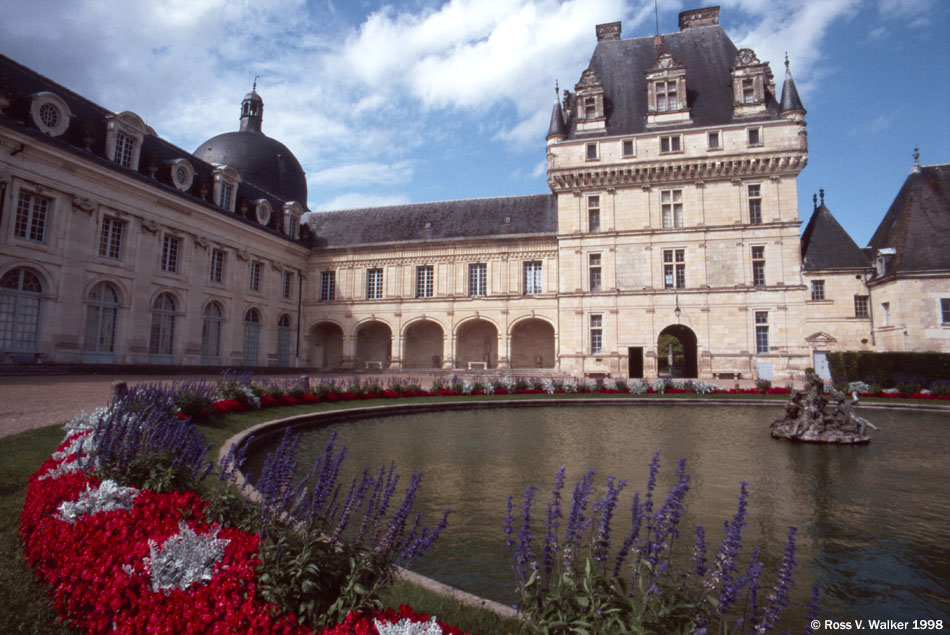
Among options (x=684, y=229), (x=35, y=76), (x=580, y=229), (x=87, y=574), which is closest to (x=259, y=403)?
(x=87, y=574)

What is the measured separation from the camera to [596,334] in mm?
27359

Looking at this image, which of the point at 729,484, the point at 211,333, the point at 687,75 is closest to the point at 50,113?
the point at 211,333

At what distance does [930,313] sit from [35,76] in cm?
3992

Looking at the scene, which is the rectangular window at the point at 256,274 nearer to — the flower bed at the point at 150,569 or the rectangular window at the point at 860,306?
the flower bed at the point at 150,569

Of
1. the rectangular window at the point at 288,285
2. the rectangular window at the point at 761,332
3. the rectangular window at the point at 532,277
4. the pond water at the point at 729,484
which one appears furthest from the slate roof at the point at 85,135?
the rectangular window at the point at 761,332

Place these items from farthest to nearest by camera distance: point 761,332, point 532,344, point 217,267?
point 532,344 < point 217,267 < point 761,332

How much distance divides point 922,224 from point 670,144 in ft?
42.6

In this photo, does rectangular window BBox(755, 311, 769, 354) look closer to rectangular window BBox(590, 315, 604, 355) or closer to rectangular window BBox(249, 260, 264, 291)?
rectangular window BBox(590, 315, 604, 355)

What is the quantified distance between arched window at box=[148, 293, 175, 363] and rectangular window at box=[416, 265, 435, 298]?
1308 centimetres

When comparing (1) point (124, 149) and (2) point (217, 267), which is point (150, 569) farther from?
(2) point (217, 267)

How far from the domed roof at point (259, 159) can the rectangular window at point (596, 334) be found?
2380cm

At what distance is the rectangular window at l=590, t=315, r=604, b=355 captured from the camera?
27.1 m

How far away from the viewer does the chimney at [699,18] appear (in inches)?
1194

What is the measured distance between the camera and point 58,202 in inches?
739
